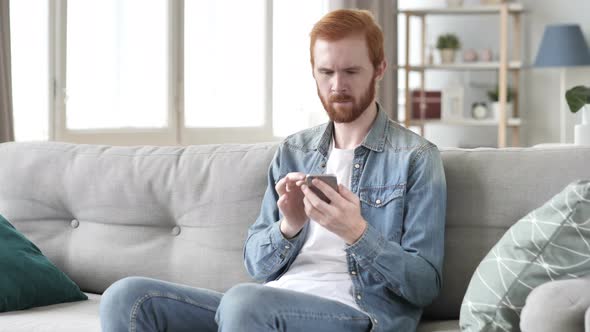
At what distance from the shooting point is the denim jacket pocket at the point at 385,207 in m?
1.93

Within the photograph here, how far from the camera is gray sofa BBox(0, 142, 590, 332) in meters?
2.08

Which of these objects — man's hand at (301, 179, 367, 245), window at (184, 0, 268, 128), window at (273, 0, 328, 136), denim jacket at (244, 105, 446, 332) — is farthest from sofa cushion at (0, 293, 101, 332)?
window at (273, 0, 328, 136)

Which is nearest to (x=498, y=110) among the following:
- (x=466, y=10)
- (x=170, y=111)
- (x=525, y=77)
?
(x=466, y=10)

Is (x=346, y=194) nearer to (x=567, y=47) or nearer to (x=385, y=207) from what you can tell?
(x=385, y=207)

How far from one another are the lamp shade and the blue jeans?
14.7ft

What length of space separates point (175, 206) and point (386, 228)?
2.25 ft

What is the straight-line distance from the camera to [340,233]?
1822 mm

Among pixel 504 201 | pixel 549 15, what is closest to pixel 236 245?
pixel 504 201

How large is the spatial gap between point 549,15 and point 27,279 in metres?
4.96

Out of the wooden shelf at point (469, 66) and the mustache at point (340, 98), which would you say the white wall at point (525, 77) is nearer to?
the wooden shelf at point (469, 66)

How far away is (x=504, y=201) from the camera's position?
6.81 ft

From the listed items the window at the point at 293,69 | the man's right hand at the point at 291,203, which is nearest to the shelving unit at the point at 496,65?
the window at the point at 293,69

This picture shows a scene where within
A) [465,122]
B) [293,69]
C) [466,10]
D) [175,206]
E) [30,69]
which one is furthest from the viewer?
[465,122]

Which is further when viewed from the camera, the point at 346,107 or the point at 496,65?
the point at 496,65
